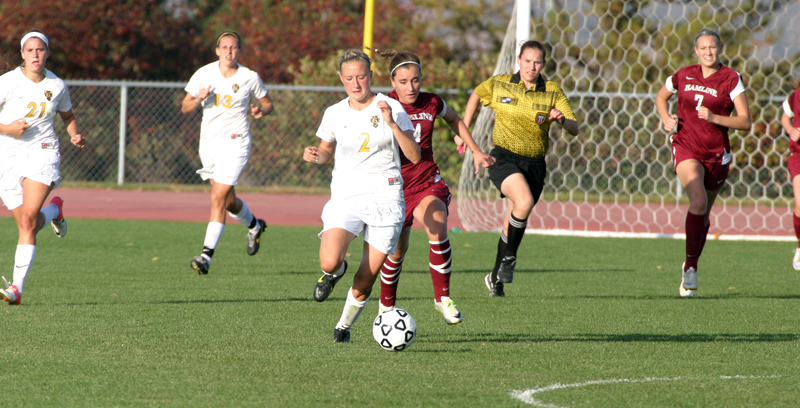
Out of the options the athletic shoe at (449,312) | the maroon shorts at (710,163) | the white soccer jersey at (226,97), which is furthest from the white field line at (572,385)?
the white soccer jersey at (226,97)

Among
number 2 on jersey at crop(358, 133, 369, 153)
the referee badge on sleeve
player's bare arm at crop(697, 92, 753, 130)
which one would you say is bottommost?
the referee badge on sleeve

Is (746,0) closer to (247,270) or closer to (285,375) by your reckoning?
(247,270)

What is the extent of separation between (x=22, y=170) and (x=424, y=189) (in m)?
2.89

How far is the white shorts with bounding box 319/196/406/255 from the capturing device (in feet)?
16.4

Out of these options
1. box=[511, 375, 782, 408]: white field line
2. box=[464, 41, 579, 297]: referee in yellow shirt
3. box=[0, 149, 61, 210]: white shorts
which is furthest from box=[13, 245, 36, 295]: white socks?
box=[511, 375, 782, 408]: white field line

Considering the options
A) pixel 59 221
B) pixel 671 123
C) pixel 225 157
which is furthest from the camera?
pixel 225 157

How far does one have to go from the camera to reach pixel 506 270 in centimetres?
731

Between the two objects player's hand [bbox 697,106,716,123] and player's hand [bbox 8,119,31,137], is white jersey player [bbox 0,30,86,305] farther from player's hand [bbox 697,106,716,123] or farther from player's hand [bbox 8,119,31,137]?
player's hand [bbox 697,106,716,123]

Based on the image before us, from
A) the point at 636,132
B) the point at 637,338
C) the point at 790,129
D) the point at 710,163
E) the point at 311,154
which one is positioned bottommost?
the point at 636,132

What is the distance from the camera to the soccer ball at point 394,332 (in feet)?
16.3

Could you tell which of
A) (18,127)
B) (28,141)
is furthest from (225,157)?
(18,127)

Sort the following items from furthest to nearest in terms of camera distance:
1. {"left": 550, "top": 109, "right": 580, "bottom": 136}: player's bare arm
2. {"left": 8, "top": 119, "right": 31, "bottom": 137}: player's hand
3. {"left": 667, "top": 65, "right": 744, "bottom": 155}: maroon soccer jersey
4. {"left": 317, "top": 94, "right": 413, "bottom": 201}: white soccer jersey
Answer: {"left": 667, "top": 65, "right": 744, "bottom": 155}: maroon soccer jersey < {"left": 550, "top": 109, "right": 580, "bottom": 136}: player's bare arm < {"left": 8, "top": 119, "right": 31, "bottom": 137}: player's hand < {"left": 317, "top": 94, "right": 413, "bottom": 201}: white soccer jersey

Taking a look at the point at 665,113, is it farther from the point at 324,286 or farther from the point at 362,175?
the point at 324,286

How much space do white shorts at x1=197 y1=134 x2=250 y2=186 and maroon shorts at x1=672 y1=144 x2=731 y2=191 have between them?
384 cm
